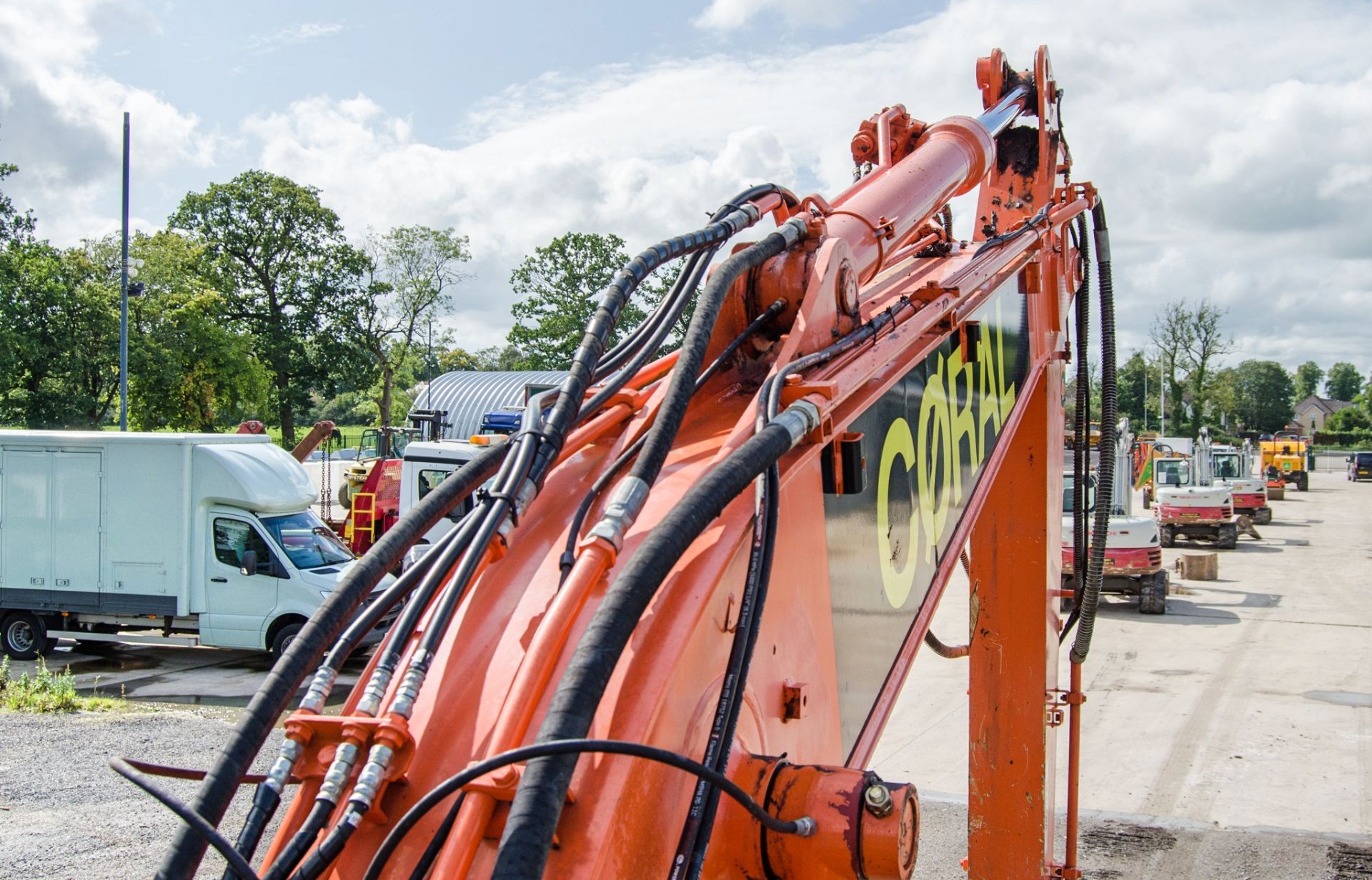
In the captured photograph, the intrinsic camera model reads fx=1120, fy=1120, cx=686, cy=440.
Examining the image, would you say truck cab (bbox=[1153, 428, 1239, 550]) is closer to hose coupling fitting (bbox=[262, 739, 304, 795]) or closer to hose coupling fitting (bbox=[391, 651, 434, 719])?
hose coupling fitting (bbox=[391, 651, 434, 719])

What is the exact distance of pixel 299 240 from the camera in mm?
44625

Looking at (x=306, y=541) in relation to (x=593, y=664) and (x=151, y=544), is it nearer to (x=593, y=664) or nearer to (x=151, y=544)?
(x=151, y=544)

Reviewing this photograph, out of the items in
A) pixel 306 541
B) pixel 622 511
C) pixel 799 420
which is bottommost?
pixel 306 541

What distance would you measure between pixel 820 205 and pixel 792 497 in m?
0.89

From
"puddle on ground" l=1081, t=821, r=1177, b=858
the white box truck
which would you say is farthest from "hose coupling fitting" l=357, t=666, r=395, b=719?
the white box truck

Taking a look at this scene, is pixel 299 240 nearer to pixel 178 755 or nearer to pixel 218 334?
pixel 218 334

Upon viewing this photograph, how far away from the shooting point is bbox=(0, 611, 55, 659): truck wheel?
45.9ft

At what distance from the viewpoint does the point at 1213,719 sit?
11680mm

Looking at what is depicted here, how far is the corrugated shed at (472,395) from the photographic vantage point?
32000 mm

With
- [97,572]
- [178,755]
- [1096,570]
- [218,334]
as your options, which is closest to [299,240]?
[218,334]

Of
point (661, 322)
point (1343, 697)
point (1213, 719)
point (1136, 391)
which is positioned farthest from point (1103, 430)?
point (1136, 391)

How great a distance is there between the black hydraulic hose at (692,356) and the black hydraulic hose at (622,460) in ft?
0.25

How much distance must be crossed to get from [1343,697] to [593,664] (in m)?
13.8

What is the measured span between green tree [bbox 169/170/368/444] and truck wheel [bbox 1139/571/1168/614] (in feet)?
113
